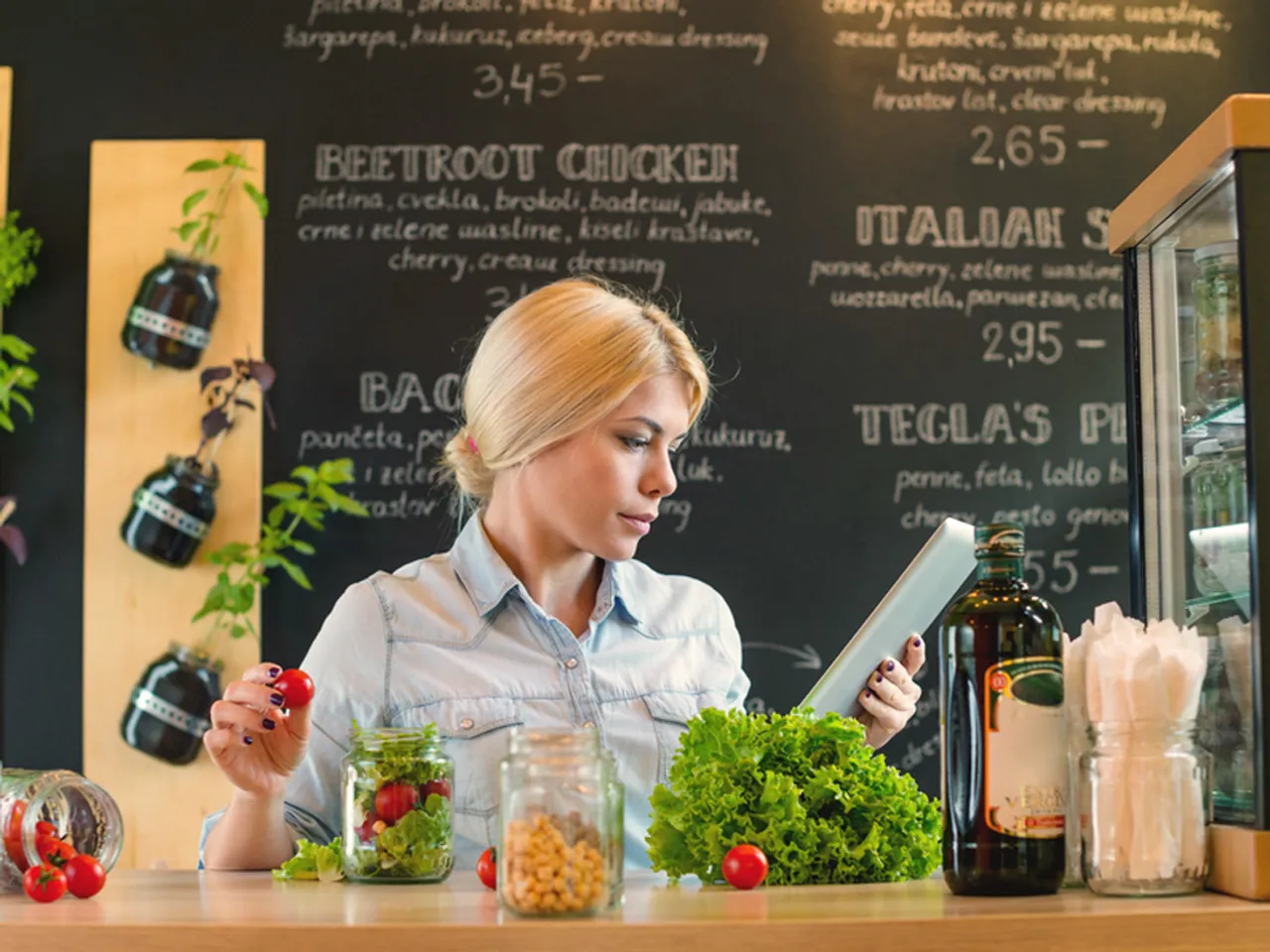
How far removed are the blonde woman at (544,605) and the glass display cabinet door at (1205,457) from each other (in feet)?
1.61

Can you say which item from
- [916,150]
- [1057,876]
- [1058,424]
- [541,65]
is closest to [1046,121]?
[916,150]

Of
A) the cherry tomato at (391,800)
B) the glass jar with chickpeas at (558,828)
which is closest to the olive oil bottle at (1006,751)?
the glass jar with chickpeas at (558,828)

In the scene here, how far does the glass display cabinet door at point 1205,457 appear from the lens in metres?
1.23

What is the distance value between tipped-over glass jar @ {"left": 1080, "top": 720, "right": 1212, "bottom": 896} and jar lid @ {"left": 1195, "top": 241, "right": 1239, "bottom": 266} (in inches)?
16.3

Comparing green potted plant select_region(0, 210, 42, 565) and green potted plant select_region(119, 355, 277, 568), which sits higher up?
green potted plant select_region(0, 210, 42, 565)

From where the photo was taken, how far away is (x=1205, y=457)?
1353mm

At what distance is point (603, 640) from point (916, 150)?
1.92 m

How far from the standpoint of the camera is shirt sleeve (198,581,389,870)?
1.88 m

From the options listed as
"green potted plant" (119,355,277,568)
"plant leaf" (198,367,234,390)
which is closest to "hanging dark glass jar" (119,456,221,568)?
"green potted plant" (119,355,277,568)

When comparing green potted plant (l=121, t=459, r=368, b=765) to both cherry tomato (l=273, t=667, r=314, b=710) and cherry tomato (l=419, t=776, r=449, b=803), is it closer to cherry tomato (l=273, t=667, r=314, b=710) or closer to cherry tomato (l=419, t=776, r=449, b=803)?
cherry tomato (l=273, t=667, r=314, b=710)

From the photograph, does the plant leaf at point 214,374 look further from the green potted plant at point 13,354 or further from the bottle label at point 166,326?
the green potted plant at point 13,354

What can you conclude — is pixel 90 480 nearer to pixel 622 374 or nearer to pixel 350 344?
pixel 350 344

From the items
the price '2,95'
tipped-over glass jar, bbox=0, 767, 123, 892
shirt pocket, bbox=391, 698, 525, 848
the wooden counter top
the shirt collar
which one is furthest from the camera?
the price '2,95'

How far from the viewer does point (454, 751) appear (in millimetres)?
1950
